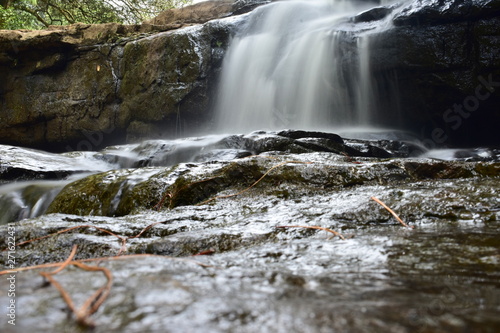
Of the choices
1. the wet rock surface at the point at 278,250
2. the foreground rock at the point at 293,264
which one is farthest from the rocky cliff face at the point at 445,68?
the foreground rock at the point at 293,264

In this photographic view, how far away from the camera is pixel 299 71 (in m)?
8.60

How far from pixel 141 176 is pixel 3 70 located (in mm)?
10451

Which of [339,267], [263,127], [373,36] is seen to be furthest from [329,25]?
[339,267]

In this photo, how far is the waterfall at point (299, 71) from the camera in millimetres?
7914

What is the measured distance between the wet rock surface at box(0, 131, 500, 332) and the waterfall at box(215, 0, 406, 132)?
4.60 meters

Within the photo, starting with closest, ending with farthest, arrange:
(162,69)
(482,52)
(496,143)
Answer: (482,52), (496,143), (162,69)

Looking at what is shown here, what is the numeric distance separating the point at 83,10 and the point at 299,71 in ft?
38.8

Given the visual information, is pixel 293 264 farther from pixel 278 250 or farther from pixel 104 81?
pixel 104 81

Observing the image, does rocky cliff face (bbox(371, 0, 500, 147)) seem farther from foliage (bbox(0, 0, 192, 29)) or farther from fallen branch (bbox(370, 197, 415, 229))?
foliage (bbox(0, 0, 192, 29))

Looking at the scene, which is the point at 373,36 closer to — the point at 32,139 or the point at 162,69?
the point at 162,69

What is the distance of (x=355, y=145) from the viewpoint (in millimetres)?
5875

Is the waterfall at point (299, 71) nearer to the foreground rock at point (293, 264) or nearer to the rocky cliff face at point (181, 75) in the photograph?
the rocky cliff face at point (181, 75)

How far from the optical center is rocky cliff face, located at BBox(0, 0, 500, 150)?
6641 mm

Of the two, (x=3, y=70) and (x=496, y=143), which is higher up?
(x=3, y=70)
